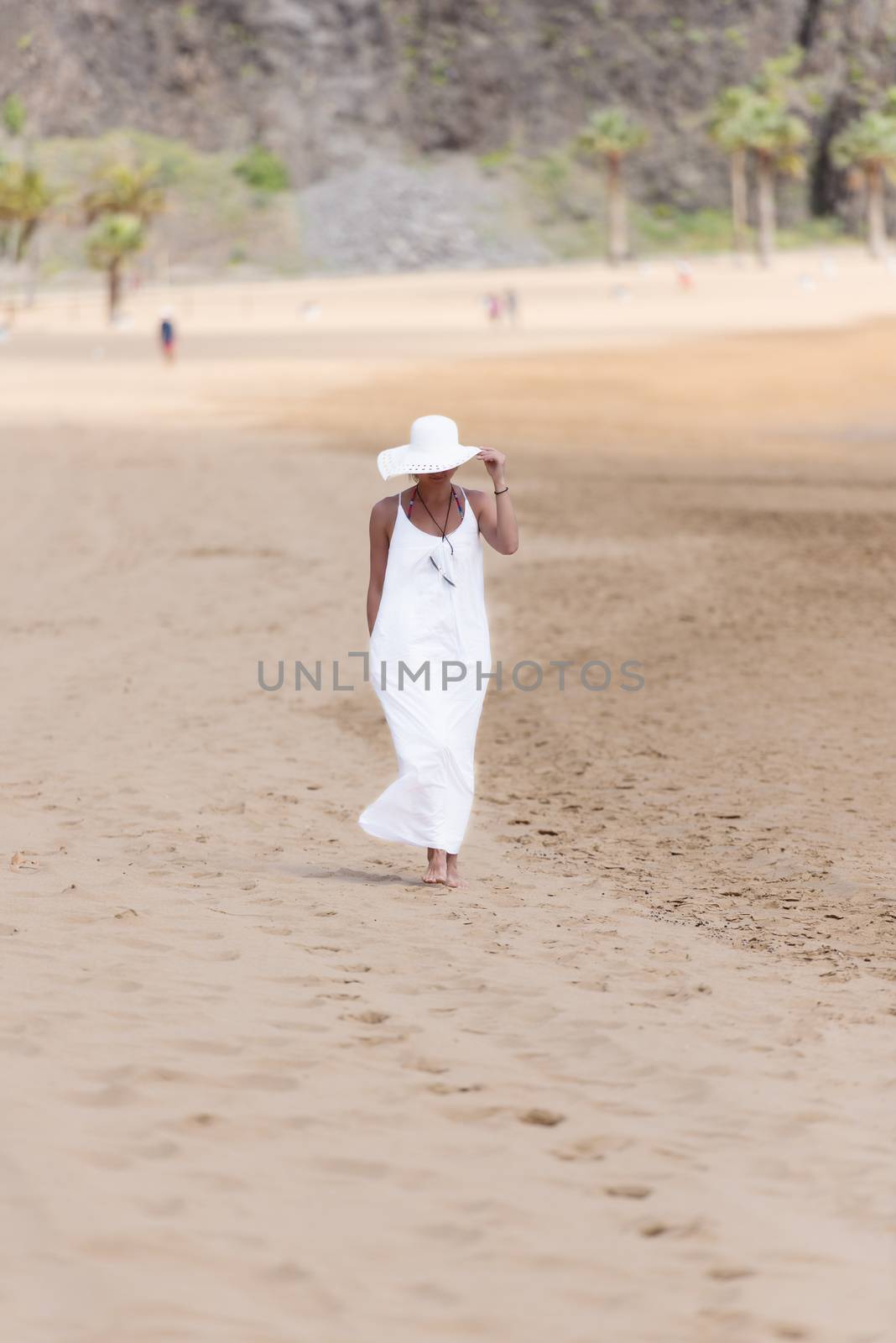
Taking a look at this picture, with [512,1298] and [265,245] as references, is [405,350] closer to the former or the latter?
[512,1298]

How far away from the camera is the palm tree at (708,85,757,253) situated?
88375mm

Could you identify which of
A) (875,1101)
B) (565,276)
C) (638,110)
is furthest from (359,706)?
(638,110)

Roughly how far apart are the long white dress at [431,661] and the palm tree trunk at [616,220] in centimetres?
8644

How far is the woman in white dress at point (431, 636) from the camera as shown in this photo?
5977 millimetres

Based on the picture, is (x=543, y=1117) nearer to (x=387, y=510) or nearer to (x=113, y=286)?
(x=387, y=510)

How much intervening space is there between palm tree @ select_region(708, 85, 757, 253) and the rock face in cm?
570

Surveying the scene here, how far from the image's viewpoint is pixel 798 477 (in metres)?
20.6

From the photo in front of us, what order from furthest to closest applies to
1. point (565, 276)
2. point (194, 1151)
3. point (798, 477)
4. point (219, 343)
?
point (565, 276)
point (219, 343)
point (798, 477)
point (194, 1151)

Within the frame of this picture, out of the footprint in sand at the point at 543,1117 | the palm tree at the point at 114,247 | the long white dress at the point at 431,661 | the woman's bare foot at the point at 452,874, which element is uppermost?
the palm tree at the point at 114,247

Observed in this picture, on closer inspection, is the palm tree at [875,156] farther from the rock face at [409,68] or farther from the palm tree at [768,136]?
the rock face at [409,68]

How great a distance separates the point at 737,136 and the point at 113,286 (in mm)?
41751

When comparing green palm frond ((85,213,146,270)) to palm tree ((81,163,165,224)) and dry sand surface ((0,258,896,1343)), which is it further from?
dry sand surface ((0,258,896,1343))

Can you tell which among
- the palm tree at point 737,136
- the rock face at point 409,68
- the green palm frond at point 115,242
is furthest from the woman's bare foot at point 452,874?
the rock face at point 409,68

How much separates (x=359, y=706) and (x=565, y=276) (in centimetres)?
6958
